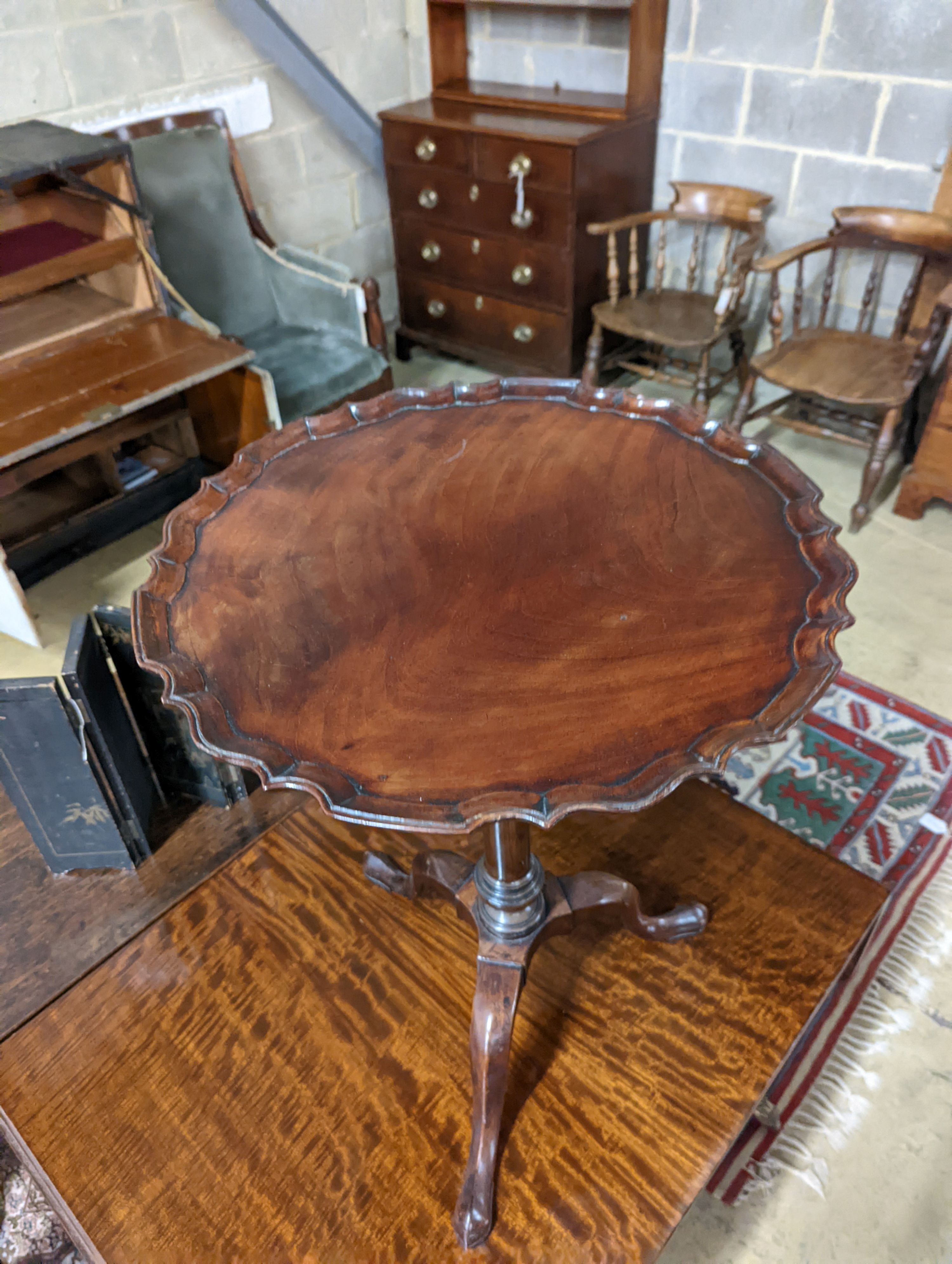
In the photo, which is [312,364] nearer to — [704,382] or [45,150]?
[45,150]

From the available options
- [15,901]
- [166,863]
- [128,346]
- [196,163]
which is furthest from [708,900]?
[196,163]

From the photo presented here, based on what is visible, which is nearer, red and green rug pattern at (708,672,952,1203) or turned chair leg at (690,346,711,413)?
red and green rug pattern at (708,672,952,1203)

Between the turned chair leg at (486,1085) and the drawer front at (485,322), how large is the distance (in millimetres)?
2299

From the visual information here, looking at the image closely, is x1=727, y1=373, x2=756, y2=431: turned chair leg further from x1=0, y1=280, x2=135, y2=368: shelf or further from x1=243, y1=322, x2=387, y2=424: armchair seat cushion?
x1=0, y1=280, x2=135, y2=368: shelf

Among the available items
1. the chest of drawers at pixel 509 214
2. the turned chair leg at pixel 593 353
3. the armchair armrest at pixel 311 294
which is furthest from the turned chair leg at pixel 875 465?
the armchair armrest at pixel 311 294

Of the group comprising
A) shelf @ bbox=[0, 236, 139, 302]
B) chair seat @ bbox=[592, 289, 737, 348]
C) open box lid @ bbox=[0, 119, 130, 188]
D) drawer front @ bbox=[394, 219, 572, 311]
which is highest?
open box lid @ bbox=[0, 119, 130, 188]

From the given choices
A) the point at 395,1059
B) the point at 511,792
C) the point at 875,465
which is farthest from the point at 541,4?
the point at 395,1059

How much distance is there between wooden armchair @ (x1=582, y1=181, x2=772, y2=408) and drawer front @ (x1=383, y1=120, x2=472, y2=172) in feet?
1.64

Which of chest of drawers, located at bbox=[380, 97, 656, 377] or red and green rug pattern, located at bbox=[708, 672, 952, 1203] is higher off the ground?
chest of drawers, located at bbox=[380, 97, 656, 377]

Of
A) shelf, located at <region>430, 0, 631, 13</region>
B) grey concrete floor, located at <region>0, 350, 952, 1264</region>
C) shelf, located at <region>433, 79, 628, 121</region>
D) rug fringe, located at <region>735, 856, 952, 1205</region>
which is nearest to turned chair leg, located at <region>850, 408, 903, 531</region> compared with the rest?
grey concrete floor, located at <region>0, 350, 952, 1264</region>

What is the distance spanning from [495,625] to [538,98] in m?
2.60

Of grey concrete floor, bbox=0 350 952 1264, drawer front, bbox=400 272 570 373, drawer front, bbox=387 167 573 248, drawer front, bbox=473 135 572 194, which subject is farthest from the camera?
drawer front, bbox=400 272 570 373

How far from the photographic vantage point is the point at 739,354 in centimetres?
292

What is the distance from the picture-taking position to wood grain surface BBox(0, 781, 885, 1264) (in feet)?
3.39
